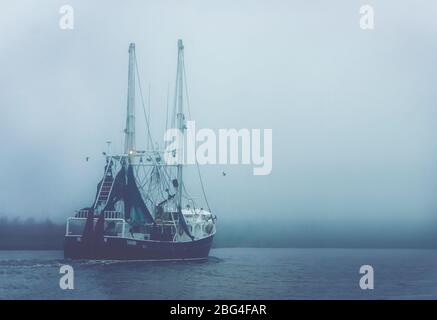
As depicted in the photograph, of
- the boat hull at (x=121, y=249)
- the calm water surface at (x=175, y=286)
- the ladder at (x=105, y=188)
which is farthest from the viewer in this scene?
the ladder at (x=105, y=188)

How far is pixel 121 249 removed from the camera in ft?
118

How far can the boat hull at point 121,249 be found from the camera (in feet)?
117

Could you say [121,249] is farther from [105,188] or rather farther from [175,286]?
[175,286]

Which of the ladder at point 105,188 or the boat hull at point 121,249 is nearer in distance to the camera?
the boat hull at point 121,249

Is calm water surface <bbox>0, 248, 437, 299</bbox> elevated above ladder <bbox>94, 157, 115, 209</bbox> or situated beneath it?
situated beneath

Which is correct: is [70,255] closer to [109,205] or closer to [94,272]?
[109,205]

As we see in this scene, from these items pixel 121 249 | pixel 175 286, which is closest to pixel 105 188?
pixel 121 249

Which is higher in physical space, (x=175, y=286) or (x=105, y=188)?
(x=105, y=188)

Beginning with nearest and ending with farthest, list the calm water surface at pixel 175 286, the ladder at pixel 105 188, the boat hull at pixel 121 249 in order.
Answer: the calm water surface at pixel 175 286
the boat hull at pixel 121 249
the ladder at pixel 105 188

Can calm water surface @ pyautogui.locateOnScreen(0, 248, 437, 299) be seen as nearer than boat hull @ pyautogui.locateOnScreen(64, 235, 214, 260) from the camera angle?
Yes

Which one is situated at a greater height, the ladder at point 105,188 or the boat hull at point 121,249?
the ladder at point 105,188

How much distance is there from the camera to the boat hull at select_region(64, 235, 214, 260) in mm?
35531

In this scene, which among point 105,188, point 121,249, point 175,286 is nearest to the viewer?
point 175,286
